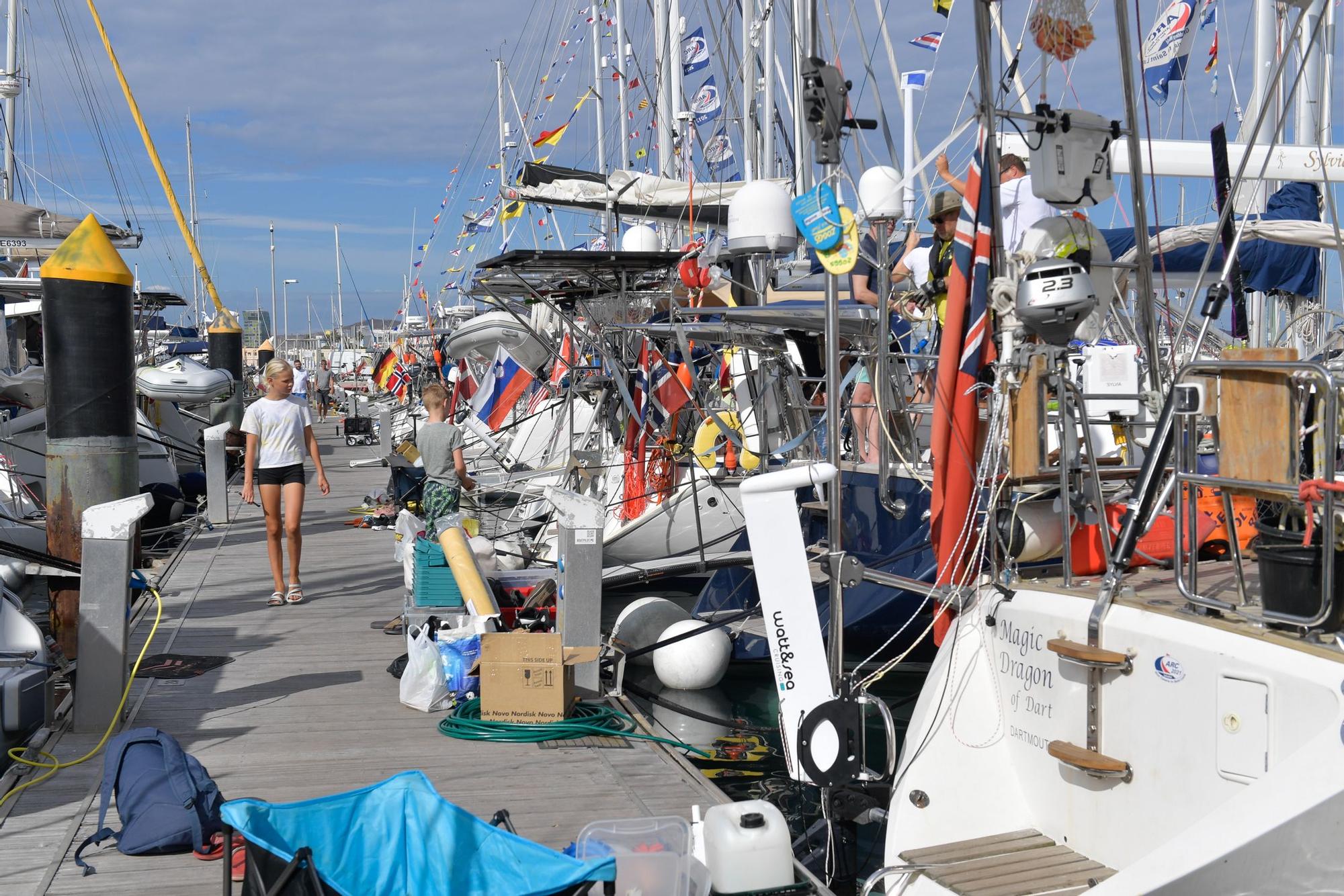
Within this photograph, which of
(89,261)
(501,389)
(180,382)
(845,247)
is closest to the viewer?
(845,247)

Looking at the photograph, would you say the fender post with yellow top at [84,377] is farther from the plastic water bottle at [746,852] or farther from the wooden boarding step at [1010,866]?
the wooden boarding step at [1010,866]

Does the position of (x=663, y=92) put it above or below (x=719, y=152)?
above

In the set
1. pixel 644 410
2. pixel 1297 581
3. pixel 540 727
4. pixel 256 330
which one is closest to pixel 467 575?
pixel 540 727

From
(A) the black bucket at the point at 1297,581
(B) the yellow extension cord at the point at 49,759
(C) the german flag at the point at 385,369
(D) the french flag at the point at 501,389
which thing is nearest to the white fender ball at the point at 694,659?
(B) the yellow extension cord at the point at 49,759

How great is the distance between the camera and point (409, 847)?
367cm

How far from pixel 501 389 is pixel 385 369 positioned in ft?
95.9

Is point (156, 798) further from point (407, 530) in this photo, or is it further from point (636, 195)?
point (636, 195)

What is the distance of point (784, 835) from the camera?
4.13m

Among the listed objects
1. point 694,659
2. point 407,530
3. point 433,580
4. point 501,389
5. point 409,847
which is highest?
point 501,389

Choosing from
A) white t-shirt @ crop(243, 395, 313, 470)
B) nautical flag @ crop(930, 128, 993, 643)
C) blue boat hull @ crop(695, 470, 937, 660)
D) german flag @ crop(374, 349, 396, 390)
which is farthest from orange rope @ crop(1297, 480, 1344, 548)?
german flag @ crop(374, 349, 396, 390)

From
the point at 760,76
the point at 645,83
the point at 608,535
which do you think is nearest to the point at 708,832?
the point at 608,535

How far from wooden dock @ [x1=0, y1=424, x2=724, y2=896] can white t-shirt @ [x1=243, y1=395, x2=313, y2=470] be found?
3.80ft

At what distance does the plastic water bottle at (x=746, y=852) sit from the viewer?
4039 millimetres

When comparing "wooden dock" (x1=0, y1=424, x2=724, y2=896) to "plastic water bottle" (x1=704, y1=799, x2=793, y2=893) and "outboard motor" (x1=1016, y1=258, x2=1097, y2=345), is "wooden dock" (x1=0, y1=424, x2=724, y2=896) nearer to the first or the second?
"plastic water bottle" (x1=704, y1=799, x2=793, y2=893)
